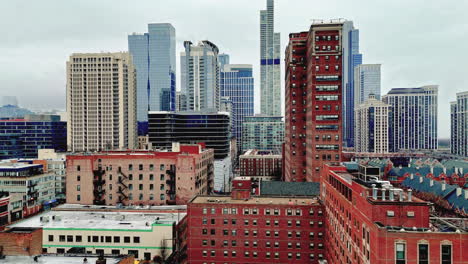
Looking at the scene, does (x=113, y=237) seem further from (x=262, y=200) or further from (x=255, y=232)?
(x=262, y=200)

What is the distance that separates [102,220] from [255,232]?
121 feet

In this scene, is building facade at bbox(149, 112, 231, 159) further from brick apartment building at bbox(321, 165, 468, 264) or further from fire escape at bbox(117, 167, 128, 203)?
brick apartment building at bbox(321, 165, 468, 264)

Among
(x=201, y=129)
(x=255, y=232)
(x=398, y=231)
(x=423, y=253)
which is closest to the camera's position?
(x=423, y=253)

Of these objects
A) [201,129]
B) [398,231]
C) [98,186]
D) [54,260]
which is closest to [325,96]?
[98,186]

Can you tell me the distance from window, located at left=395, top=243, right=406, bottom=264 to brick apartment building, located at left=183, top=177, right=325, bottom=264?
3375 cm

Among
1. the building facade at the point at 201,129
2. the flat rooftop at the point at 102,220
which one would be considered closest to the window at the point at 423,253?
the flat rooftop at the point at 102,220

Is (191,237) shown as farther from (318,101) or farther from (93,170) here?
(318,101)

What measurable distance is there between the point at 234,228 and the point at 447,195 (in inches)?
2749

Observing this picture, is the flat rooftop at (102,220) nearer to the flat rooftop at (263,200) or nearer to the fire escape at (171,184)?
the flat rooftop at (263,200)

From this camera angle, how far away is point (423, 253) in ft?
133

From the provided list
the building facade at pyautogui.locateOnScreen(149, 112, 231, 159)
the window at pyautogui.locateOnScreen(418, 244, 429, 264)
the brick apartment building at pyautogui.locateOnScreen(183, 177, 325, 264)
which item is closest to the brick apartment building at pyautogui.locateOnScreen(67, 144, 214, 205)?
the brick apartment building at pyautogui.locateOnScreen(183, 177, 325, 264)

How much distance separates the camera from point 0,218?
96.8m

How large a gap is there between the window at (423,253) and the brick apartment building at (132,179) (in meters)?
69.0

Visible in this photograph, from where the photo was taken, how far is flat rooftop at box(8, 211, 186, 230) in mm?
77750
